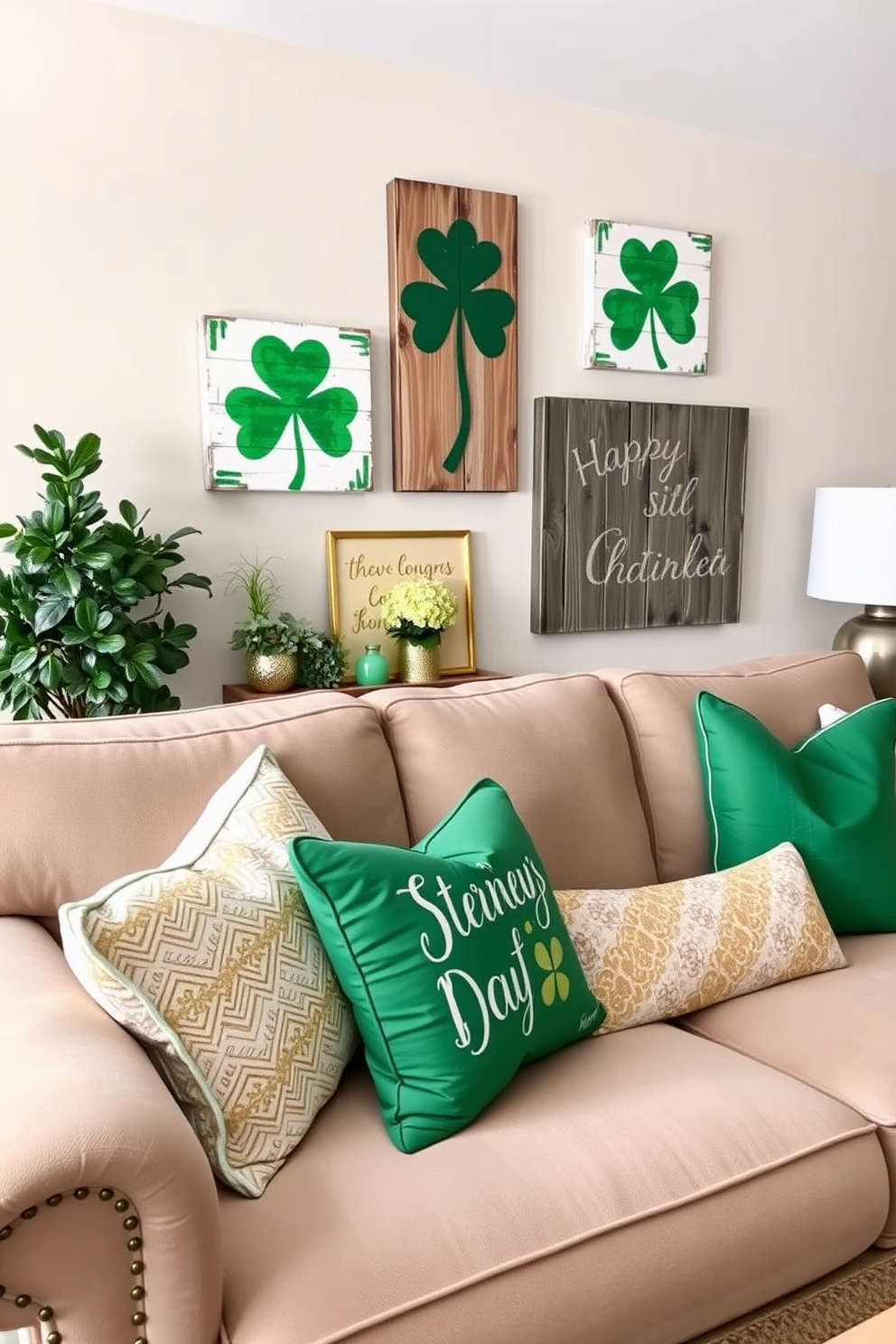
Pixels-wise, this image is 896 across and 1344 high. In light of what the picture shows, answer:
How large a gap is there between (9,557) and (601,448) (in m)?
1.65

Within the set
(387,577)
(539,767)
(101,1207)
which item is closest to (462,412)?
(387,577)

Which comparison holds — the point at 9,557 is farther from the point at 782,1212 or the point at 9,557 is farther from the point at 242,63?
the point at 782,1212

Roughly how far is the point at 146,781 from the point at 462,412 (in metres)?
1.74

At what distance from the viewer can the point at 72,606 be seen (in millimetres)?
2336

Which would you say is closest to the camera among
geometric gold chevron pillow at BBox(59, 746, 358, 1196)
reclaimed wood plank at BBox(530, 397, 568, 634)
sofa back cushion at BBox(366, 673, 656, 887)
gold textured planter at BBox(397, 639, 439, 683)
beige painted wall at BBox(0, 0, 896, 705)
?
geometric gold chevron pillow at BBox(59, 746, 358, 1196)

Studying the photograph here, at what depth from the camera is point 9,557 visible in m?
2.57

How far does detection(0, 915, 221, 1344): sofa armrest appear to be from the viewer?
0.97 m

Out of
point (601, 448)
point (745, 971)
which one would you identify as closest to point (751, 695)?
point (745, 971)

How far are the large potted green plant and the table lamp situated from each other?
204 cm

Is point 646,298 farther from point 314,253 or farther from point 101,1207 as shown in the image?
point 101,1207

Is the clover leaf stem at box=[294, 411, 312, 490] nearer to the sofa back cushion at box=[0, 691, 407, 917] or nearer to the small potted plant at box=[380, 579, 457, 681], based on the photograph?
the small potted plant at box=[380, 579, 457, 681]

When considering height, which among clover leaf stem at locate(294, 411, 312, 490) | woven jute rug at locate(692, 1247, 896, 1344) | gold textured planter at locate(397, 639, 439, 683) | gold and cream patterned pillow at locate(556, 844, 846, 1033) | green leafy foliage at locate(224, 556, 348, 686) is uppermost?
clover leaf stem at locate(294, 411, 312, 490)

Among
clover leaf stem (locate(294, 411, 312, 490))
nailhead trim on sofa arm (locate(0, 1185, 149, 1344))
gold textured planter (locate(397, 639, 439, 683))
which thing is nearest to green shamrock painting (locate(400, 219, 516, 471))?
clover leaf stem (locate(294, 411, 312, 490))

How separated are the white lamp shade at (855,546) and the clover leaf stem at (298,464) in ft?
5.31
